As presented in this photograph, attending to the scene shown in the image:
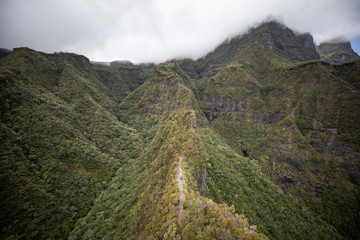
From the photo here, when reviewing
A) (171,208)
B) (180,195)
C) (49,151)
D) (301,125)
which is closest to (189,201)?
(180,195)

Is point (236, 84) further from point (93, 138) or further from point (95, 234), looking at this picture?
point (95, 234)

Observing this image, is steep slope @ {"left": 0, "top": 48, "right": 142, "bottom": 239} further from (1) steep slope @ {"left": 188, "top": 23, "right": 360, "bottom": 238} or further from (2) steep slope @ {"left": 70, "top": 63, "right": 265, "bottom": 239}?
(1) steep slope @ {"left": 188, "top": 23, "right": 360, "bottom": 238}

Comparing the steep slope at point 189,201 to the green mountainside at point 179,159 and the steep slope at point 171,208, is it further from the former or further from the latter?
the green mountainside at point 179,159

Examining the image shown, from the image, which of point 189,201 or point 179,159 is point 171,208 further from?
point 179,159

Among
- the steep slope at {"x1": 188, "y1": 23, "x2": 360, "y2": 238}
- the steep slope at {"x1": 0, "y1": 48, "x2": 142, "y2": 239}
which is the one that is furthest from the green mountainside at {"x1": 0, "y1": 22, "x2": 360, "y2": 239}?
the steep slope at {"x1": 188, "y1": 23, "x2": 360, "y2": 238}

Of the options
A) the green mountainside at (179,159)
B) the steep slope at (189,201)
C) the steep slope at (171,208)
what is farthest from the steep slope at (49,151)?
the steep slope at (189,201)

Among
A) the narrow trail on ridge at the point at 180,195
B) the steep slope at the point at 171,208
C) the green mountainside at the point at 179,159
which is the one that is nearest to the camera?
the steep slope at the point at 171,208

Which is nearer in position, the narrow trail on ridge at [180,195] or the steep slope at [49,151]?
the narrow trail on ridge at [180,195]

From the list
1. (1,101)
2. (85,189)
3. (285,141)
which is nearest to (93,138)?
(85,189)
